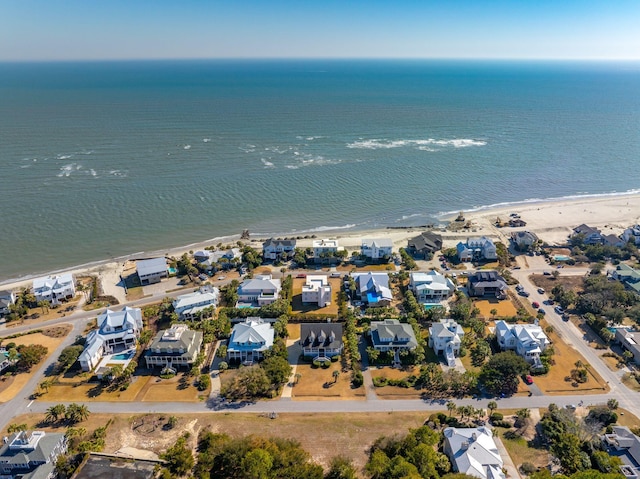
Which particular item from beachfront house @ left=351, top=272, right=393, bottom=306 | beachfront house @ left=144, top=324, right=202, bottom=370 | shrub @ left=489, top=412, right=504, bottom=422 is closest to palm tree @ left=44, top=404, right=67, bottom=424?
beachfront house @ left=144, top=324, right=202, bottom=370

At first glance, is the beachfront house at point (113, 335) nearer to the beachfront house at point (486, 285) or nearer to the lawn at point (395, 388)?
the lawn at point (395, 388)

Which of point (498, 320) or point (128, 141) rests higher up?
point (128, 141)

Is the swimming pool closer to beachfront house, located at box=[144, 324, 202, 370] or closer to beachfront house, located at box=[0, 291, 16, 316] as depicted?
beachfront house, located at box=[144, 324, 202, 370]

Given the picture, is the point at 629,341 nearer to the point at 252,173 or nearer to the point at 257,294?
the point at 257,294

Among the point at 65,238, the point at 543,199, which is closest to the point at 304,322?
the point at 65,238

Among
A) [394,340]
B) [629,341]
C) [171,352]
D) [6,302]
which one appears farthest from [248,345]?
[629,341]

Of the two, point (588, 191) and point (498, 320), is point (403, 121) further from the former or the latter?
point (498, 320)

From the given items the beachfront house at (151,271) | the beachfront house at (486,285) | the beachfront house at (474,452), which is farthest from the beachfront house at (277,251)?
the beachfront house at (474,452)
